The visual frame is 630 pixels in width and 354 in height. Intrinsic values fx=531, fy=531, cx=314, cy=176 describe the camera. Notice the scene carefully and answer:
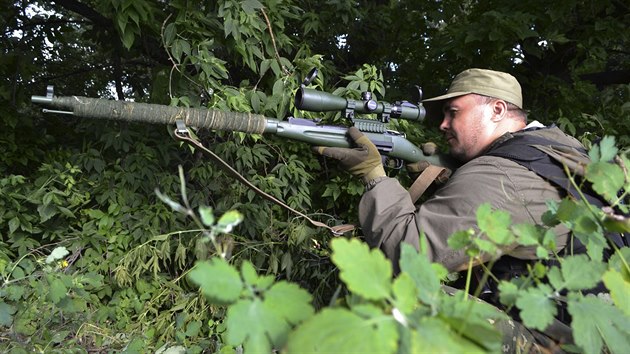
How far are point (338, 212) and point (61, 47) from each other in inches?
148

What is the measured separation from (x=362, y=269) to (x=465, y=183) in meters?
1.77

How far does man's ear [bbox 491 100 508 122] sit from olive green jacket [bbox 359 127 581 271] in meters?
0.34

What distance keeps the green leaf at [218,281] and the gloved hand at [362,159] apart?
2.05 meters

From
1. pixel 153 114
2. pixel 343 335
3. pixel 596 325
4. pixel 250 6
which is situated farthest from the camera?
pixel 250 6

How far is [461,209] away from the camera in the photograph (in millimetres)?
2217

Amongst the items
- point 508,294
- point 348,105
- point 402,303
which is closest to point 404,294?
point 402,303

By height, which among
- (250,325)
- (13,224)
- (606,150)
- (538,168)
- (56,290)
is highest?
(606,150)

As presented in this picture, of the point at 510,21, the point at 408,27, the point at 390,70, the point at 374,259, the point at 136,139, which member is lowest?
the point at 136,139

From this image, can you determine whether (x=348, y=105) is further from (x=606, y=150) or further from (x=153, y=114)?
(x=606, y=150)

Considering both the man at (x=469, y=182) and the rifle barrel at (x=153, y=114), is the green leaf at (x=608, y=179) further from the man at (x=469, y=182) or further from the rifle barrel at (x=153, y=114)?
the rifle barrel at (x=153, y=114)

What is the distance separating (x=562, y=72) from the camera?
495 cm

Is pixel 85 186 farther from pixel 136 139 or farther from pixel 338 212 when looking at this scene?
pixel 338 212

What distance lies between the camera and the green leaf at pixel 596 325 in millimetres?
782

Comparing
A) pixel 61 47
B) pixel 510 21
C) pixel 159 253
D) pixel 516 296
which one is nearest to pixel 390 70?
pixel 510 21
